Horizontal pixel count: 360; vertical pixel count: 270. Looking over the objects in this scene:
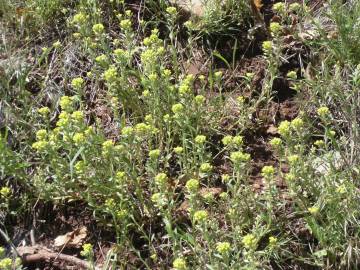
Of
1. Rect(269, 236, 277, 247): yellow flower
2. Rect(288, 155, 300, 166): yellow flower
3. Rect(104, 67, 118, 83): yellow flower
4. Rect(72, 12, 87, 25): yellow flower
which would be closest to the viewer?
Rect(269, 236, 277, 247): yellow flower

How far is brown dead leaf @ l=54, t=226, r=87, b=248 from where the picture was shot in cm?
311

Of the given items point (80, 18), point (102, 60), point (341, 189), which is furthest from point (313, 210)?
point (80, 18)

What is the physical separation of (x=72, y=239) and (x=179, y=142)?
0.83 meters

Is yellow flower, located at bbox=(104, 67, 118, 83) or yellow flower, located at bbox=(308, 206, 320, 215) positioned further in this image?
yellow flower, located at bbox=(104, 67, 118, 83)

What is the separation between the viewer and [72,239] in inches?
123

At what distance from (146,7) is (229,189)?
1.75 meters

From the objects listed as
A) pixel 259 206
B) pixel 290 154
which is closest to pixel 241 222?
pixel 259 206

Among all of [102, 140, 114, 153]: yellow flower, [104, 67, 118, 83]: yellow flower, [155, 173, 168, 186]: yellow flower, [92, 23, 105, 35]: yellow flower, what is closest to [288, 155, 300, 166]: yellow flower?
[155, 173, 168, 186]: yellow flower

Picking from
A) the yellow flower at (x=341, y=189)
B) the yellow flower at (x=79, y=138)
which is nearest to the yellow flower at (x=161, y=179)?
the yellow flower at (x=79, y=138)

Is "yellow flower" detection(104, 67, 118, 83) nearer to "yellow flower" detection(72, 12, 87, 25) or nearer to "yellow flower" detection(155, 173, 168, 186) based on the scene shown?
"yellow flower" detection(72, 12, 87, 25)

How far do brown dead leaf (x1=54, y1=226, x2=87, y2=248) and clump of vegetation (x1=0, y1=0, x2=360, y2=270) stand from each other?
0.04 ft

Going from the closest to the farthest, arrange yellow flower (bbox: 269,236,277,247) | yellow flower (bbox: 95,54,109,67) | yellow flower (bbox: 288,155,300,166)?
yellow flower (bbox: 269,236,277,247) < yellow flower (bbox: 288,155,300,166) < yellow flower (bbox: 95,54,109,67)

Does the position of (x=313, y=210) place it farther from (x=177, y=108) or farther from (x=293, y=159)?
(x=177, y=108)

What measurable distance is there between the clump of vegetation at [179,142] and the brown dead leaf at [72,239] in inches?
0.5
